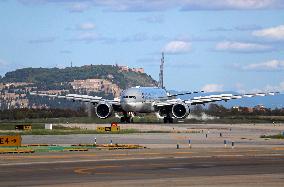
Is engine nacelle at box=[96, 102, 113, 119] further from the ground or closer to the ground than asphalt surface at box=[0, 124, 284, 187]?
further from the ground

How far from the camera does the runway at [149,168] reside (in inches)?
1522

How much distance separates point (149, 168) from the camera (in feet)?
153

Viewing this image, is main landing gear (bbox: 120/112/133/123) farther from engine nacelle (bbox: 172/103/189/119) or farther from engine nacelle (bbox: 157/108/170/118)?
engine nacelle (bbox: 172/103/189/119)

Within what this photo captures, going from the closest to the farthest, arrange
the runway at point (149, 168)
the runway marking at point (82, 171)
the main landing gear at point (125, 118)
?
the runway at point (149, 168)
the runway marking at point (82, 171)
the main landing gear at point (125, 118)

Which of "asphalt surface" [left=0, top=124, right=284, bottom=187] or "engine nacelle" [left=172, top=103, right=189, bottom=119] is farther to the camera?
"engine nacelle" [left=172, top=103, right=189, bottom=119]

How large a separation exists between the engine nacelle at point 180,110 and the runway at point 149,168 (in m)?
61.4

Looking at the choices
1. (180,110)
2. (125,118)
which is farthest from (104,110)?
(180,110)

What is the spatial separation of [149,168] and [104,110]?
270ft

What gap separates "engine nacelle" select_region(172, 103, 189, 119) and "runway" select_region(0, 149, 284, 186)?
61442 millimetres

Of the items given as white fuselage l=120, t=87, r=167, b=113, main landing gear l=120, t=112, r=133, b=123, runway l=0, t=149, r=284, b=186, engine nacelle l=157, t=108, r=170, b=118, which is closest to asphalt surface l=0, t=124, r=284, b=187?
runway l=0, t=149, r=284, b=186

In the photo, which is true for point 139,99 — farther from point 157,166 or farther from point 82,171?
point 82,171

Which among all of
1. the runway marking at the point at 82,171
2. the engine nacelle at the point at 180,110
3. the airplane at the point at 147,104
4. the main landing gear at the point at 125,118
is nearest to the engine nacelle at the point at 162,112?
the airplane at the point at 147,104

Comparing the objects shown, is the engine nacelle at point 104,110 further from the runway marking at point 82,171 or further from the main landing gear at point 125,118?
the runway marking at point 82,171

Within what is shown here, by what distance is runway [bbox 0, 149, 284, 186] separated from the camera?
127 feet
